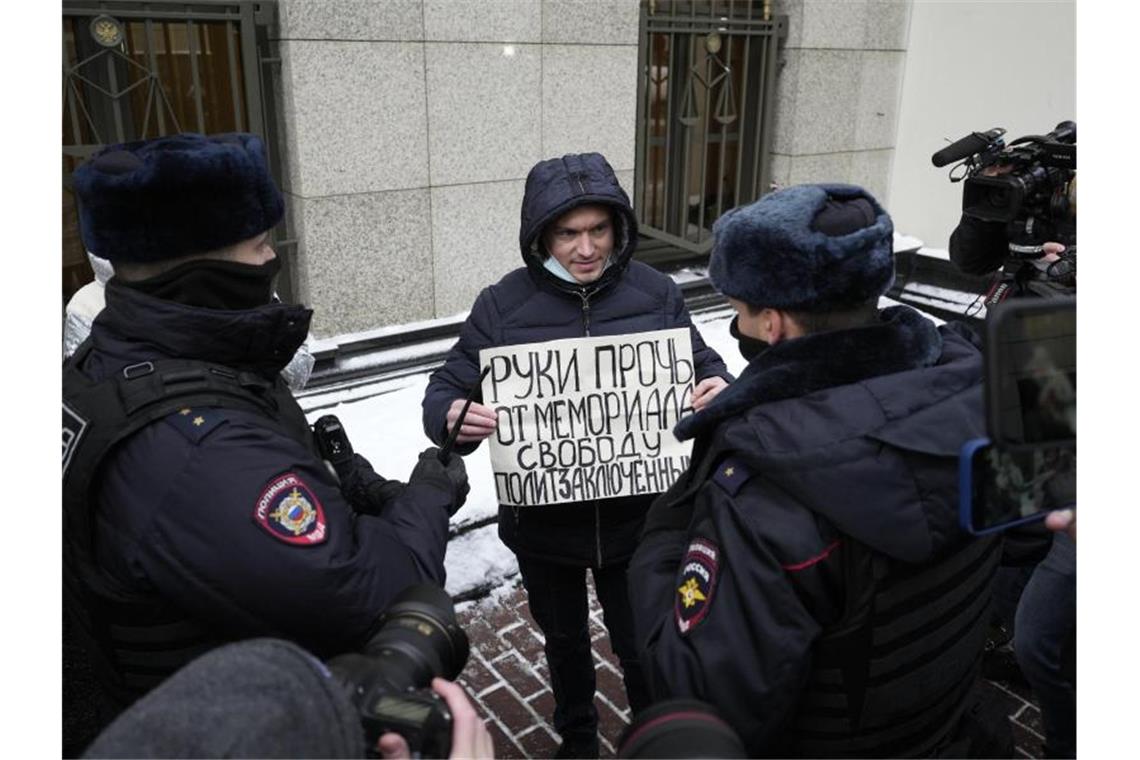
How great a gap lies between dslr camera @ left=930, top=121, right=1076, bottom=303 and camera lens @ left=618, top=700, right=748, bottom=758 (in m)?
3.03

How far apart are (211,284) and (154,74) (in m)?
3.58

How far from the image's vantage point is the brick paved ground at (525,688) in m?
3.09

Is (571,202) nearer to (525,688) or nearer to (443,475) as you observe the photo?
(443,475)

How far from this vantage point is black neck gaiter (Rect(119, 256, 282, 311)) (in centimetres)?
170

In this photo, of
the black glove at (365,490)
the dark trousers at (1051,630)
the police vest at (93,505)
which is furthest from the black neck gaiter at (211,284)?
the dark trousers at (1051,630)

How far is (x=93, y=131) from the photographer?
15.2ft

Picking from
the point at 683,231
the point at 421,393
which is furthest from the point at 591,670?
the point at 683,231

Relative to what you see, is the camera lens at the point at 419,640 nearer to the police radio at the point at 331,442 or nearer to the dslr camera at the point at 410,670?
the dslr camera at the point at 410,670

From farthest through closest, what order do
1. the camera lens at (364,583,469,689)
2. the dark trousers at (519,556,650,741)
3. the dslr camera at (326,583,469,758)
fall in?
the dark trousers at (519,556,650,741) → the camera lens at (364,583,469,689) → the dslr camera at (326,583,469,758)

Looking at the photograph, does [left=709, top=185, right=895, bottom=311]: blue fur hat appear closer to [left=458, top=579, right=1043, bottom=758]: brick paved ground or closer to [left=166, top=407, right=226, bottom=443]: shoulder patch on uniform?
[left=166, top=407, right=226, bottom=443]: shoulder patch on uniform

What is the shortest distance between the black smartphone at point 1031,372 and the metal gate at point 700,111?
5.39 meters

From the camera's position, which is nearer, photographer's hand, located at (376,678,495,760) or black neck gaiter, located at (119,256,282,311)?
photographer's hand, located at (376,678,495,760)

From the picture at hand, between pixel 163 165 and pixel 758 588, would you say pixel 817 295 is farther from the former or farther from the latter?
pixel 163 165

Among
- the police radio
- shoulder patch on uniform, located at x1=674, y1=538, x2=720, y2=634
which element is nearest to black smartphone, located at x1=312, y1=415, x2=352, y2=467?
the police radio
